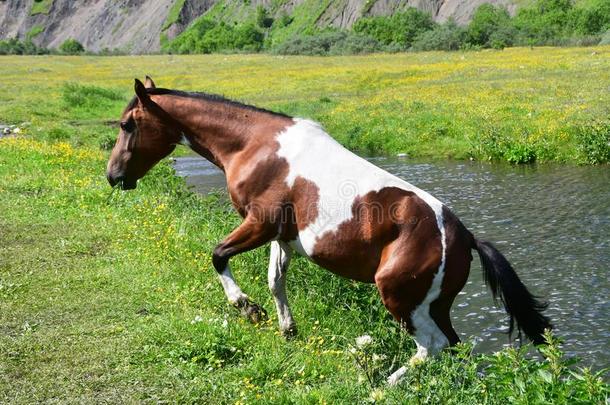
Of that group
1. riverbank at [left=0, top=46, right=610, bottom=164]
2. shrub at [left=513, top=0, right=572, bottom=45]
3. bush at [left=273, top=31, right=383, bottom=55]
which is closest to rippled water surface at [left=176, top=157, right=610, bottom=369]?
riverbank at [left=0, top=46, right=610, bottom=164]

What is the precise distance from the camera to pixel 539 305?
7.20 m

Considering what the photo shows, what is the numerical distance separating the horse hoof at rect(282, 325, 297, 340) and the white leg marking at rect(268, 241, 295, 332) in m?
0.01

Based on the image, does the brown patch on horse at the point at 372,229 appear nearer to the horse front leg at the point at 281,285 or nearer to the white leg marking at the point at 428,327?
the white leg marking at the point at 428,327

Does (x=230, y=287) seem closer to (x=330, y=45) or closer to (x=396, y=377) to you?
(x=396, y=377)

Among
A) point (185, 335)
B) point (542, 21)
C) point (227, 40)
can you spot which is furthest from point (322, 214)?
point (227, 40)

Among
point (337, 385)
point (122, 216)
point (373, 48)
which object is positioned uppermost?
point (337, 385)

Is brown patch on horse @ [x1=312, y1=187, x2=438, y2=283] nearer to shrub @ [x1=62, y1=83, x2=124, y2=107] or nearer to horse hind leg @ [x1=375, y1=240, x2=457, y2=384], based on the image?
horse hind leg @ [x1=375, y1=240, x2=457, y2=384]

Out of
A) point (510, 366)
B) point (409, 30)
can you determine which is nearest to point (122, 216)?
point (510, 366)

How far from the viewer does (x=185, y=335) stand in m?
7.57

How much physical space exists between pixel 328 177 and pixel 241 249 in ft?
4.14

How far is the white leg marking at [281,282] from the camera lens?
811cm

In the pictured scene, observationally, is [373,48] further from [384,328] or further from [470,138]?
[384,328]

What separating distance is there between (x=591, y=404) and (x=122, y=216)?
10.9m

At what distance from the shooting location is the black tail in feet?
23.4
